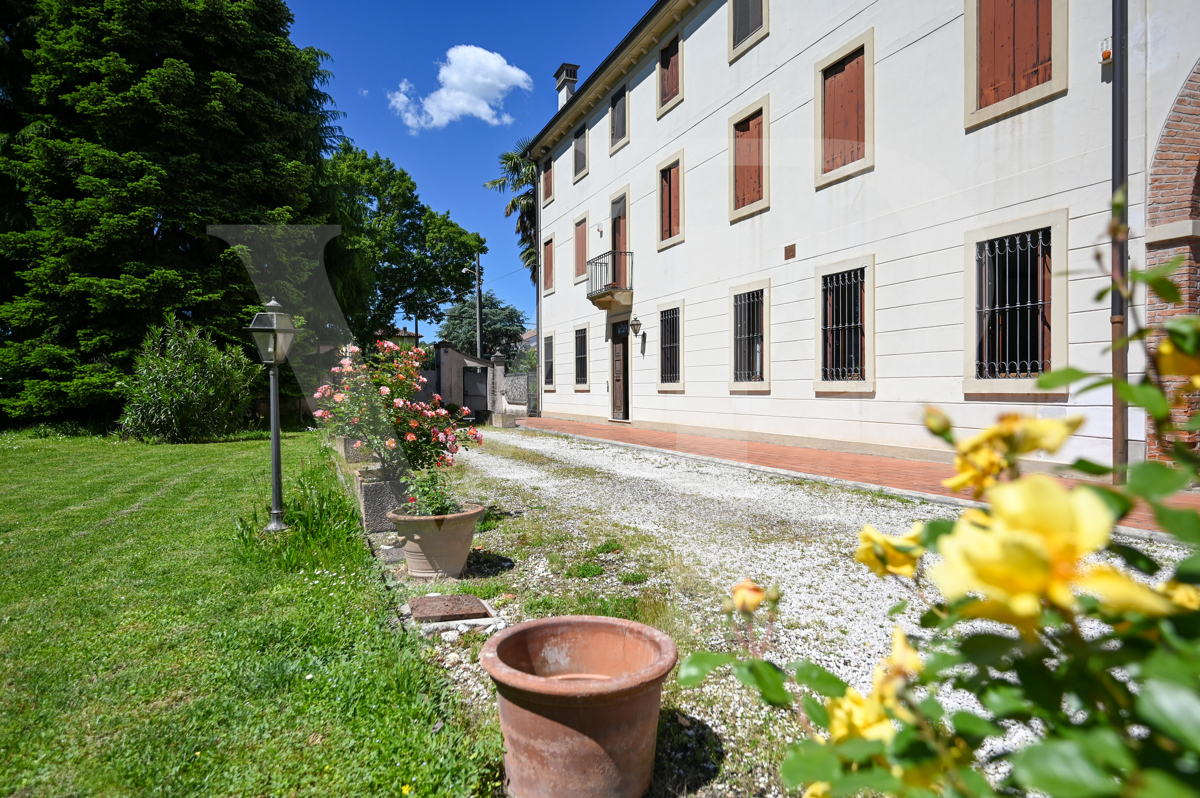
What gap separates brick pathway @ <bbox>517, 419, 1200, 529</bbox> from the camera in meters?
6.00

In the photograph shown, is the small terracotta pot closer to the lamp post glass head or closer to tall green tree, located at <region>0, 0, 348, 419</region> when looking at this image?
the lamp post glass head

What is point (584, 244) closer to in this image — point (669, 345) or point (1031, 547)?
point (669, 345)

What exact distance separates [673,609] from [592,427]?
11775mm

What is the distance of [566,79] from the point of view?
64.3ft

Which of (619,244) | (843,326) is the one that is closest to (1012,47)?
(843,326)

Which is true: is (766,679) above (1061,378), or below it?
below

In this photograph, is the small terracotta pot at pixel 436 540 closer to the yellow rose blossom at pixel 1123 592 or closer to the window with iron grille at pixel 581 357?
the yellow rose blossom at pixel 1123 592

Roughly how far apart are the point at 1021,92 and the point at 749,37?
5.35 meters

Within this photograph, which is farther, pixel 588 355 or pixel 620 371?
pixel 588 355

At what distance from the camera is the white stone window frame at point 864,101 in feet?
28.3

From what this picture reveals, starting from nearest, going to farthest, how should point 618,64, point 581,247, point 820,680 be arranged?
point 820,680
point 618,64
point 581,247

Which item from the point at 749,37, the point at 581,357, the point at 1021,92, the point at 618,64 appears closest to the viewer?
the point at 1021,92

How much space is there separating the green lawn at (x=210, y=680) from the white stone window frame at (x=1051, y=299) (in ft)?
20.2

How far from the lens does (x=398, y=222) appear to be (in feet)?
102
